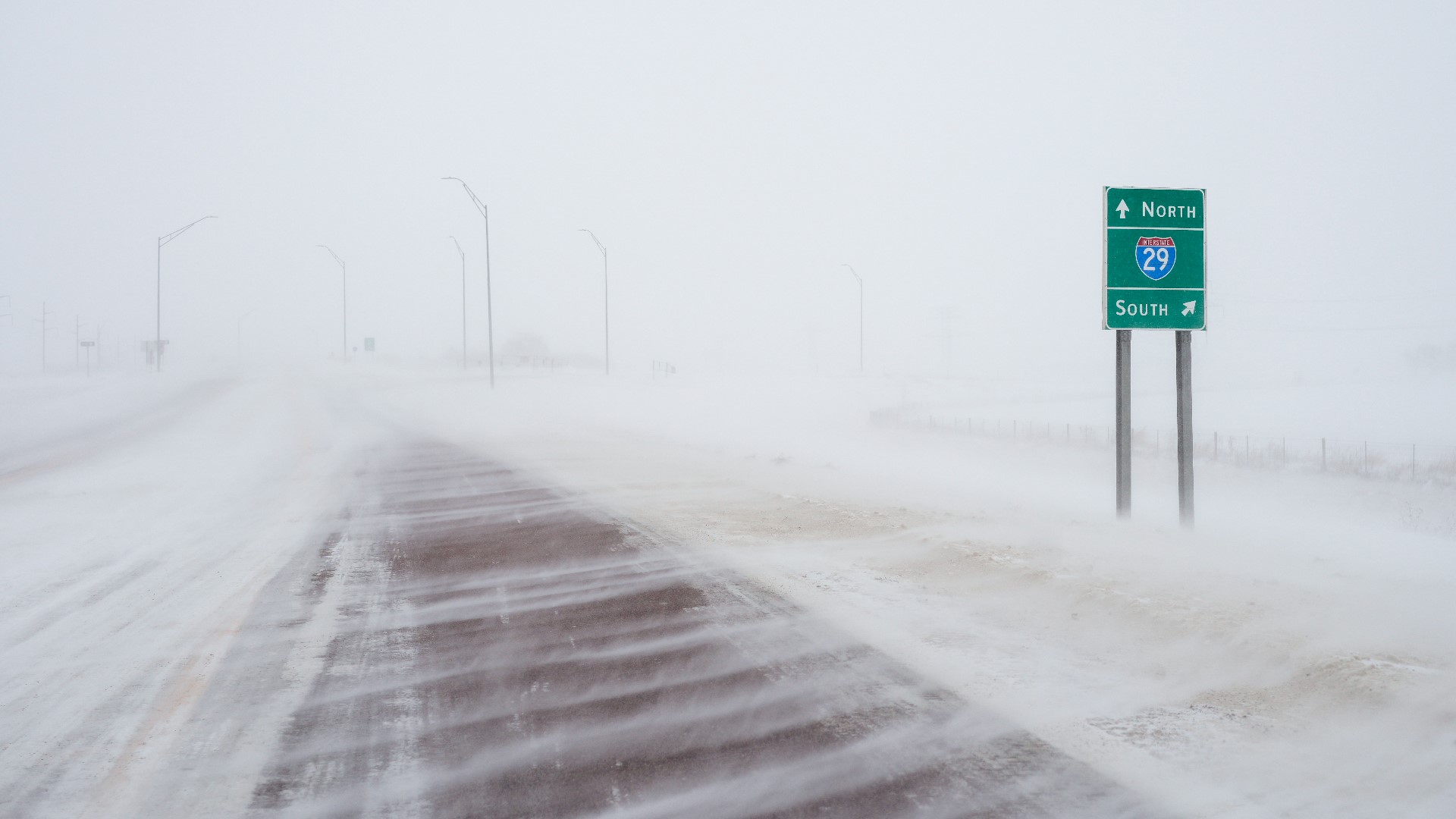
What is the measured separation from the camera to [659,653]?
701 cm

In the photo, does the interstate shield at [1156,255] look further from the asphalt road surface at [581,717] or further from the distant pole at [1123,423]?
the asphalt road surface at [581,717]

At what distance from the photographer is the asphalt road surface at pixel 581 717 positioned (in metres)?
4.66

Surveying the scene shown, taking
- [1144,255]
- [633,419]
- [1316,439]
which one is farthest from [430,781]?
[1316,439]

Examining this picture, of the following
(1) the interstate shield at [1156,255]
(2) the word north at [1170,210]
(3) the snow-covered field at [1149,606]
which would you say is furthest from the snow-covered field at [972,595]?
(2) the word north at [1170,210]

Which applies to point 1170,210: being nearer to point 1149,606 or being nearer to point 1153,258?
point 1153,258

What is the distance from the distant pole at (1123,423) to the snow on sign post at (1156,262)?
0.41 meters

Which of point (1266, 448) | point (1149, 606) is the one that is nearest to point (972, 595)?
point (1149, 606)

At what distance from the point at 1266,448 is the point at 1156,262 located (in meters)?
20.9

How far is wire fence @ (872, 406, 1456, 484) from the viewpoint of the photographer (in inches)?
939

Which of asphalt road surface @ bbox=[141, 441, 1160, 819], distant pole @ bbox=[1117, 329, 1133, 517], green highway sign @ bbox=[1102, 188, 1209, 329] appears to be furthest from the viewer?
distant pole @ bbox=[1117, 329, 1133, 517]

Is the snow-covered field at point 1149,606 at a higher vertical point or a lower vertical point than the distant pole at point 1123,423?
lower

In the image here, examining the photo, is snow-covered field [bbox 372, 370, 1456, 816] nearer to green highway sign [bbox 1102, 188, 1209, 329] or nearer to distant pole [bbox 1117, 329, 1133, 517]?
distant pole [bbox 1117, 329, 1133, 517]

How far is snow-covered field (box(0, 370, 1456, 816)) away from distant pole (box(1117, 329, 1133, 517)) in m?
0.45

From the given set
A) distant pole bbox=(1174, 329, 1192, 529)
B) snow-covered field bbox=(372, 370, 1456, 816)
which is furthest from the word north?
snow-covered field bbox=(372, 370, 1456, 816)
